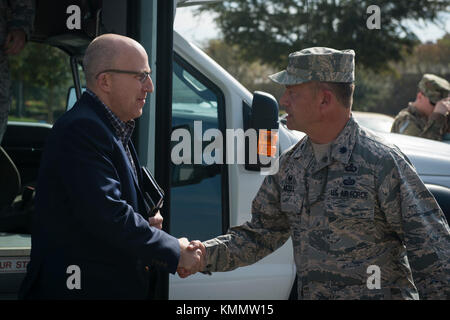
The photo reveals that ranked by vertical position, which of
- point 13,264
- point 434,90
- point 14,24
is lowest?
point 13,264

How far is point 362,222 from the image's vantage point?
226cm

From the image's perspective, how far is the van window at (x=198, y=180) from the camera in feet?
11.1

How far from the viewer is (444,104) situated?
575 centimetres

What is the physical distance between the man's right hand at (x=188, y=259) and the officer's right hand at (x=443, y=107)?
3.77 meters

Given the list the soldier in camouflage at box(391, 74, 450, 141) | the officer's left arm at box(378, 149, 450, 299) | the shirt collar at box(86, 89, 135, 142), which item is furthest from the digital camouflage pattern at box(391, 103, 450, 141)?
the shirt collar at box(86, 89, 135, 142)

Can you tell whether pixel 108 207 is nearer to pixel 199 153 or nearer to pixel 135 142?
pixel 135 142

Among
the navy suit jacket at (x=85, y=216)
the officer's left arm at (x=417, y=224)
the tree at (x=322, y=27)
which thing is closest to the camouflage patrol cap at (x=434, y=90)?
the officer's left arm at (x=417, y=224)

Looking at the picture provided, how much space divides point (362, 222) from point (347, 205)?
0.26 feet

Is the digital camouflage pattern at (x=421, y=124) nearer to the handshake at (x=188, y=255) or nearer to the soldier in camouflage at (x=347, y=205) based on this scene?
the soldier in camouflage at (x=347, y=205)

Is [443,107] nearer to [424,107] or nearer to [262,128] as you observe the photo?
[424,107]

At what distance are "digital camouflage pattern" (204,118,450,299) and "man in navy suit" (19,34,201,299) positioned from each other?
0.51 meters

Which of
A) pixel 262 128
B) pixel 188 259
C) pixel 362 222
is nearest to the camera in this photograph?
pixel 362 222

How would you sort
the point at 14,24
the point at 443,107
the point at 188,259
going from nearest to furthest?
the point at 188,259 < the point at 14,24 < the point at 443,107

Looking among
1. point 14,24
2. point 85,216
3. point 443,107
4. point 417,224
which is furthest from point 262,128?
point 443,107
